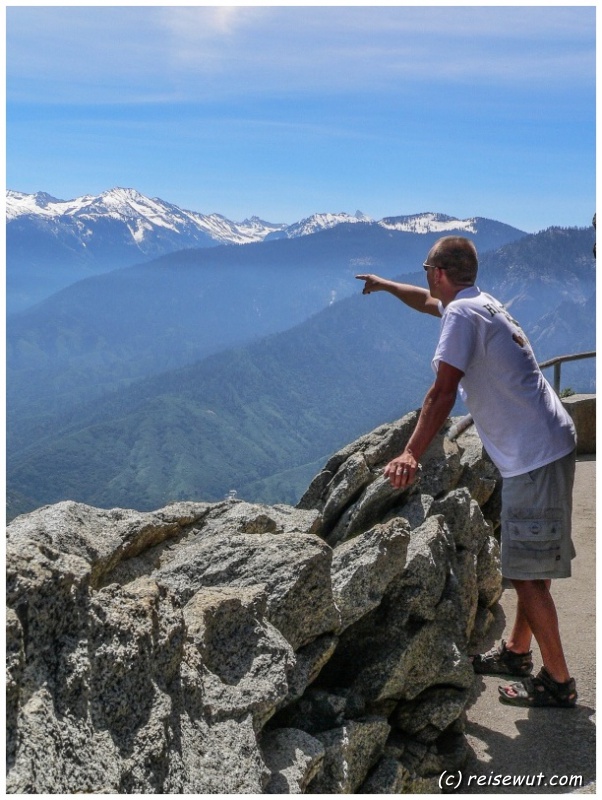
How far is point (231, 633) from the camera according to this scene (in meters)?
4.73

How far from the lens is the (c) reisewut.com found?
5.16 metres

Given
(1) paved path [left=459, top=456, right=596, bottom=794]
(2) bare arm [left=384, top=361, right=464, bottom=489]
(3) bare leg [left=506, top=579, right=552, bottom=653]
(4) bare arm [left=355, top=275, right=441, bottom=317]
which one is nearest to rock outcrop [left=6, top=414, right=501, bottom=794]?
(1) paved path [left=459, top=456, right=596, bottom=794]

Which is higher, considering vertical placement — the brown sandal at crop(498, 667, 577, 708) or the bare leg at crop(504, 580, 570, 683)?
the bare leg at crop(504, 580, 570, 683)

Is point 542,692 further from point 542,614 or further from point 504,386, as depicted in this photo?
point 504,386

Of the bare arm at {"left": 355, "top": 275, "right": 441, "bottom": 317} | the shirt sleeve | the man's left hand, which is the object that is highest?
the bare arm at {"left": 355, "top": 275, "right": 441, "bottom": 317}

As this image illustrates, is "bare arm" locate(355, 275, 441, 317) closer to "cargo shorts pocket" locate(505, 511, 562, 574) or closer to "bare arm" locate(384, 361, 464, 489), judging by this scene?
"bare arm" locate(384, 361, 464, 489)

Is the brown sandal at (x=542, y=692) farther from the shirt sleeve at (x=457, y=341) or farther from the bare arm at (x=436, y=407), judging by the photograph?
the shirt sleeve at (x=457, y=341)

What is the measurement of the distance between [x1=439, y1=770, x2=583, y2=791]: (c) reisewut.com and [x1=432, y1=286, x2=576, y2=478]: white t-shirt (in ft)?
6.43

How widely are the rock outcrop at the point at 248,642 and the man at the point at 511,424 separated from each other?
83 centimetres

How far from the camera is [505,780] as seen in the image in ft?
17.6

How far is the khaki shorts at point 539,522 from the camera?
5.39m

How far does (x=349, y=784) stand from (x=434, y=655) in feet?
4.44

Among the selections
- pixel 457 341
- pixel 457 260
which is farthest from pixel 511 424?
pixel 457 260

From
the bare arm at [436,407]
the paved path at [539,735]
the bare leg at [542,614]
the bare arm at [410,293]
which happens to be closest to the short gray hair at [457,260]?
the bare arm at [436,407]
